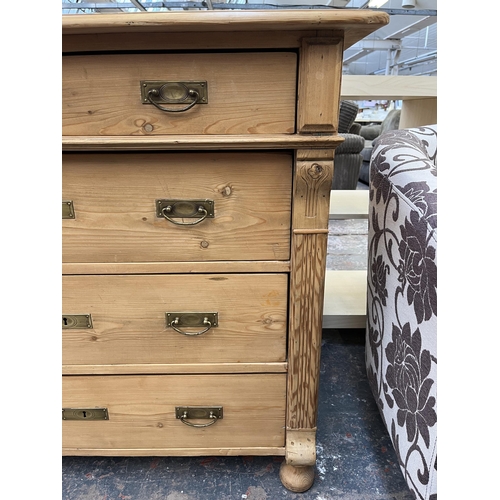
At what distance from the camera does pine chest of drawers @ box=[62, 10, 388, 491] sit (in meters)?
0.58

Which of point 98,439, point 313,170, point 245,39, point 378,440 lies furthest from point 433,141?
point 98,439

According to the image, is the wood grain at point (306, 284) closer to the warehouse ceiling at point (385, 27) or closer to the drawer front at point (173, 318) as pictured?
the drawer front at point (173, 318)

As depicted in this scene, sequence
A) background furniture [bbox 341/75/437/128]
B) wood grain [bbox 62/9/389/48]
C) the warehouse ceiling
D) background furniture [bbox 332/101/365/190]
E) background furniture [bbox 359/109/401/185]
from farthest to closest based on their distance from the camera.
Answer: the warehouse ceiling → background furniture [bbox 359/109/401/185] → background furniture [bbox 332/101/365/190] → background furniture [bbox 341/75/437/128] → wood grain [bbox 62/9/389/48]

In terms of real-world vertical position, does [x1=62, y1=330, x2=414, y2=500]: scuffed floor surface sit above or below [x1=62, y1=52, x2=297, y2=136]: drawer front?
below

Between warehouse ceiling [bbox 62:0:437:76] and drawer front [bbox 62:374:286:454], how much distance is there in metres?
2.13

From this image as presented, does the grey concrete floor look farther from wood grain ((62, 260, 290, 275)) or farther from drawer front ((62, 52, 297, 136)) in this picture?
drawer front ((62, 52, 297, 136))

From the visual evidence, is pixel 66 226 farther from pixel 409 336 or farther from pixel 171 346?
pixel 409 336

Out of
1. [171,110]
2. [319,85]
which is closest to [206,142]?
[171,110]

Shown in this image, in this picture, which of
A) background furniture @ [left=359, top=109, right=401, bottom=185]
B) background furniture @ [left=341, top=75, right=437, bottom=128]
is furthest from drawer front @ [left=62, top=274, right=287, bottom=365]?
background furniture @ [left=359, top=109, right=401, bottom=185]

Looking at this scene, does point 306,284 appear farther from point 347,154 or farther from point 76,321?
point 347,154

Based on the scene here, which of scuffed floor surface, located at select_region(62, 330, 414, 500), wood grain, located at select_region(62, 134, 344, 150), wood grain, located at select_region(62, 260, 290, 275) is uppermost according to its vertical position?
wood grain, located at select_region(62, 134, 344, 150)

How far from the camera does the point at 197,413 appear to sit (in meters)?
0.79

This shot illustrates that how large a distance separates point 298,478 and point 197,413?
0.83 feet

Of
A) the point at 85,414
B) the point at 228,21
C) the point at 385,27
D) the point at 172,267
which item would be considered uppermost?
the point at 385,27
